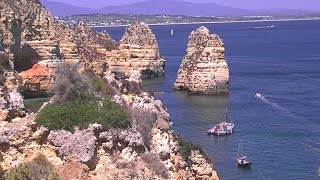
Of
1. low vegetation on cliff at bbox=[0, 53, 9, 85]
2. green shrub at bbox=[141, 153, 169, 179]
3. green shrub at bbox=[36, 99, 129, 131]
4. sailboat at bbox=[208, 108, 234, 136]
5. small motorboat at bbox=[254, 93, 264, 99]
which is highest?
low vegetation on cliff at bbox=[0, 53, 9, 85]

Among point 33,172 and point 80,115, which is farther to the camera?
point 80,115

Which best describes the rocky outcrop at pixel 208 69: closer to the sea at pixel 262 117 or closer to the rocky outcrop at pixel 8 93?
the sea at pixel 262 117

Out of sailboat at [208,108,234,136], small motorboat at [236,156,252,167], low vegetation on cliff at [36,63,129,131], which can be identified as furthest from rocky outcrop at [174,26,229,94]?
low vegetation on cliff at [36,63,129,131]

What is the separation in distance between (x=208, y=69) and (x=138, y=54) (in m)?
17.8

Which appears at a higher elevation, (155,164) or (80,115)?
(80,115)

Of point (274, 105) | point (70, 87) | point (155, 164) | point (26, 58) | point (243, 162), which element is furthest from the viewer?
point (274, 105)

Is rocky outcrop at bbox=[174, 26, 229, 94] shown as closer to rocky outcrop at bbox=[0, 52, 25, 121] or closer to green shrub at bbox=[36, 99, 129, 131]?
rocky outcrop at bbox=[0, 52, 25, 121]

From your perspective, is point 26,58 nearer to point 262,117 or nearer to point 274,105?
point 262,117

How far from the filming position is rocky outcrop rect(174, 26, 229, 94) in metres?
77.6

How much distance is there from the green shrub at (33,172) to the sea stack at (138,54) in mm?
70952

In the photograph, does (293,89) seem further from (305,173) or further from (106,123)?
(106,123)

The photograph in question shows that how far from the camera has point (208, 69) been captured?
7825 centimetres

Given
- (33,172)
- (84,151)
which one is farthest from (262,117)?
(33,172)

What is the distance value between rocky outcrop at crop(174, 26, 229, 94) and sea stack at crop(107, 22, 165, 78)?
1176 cm
